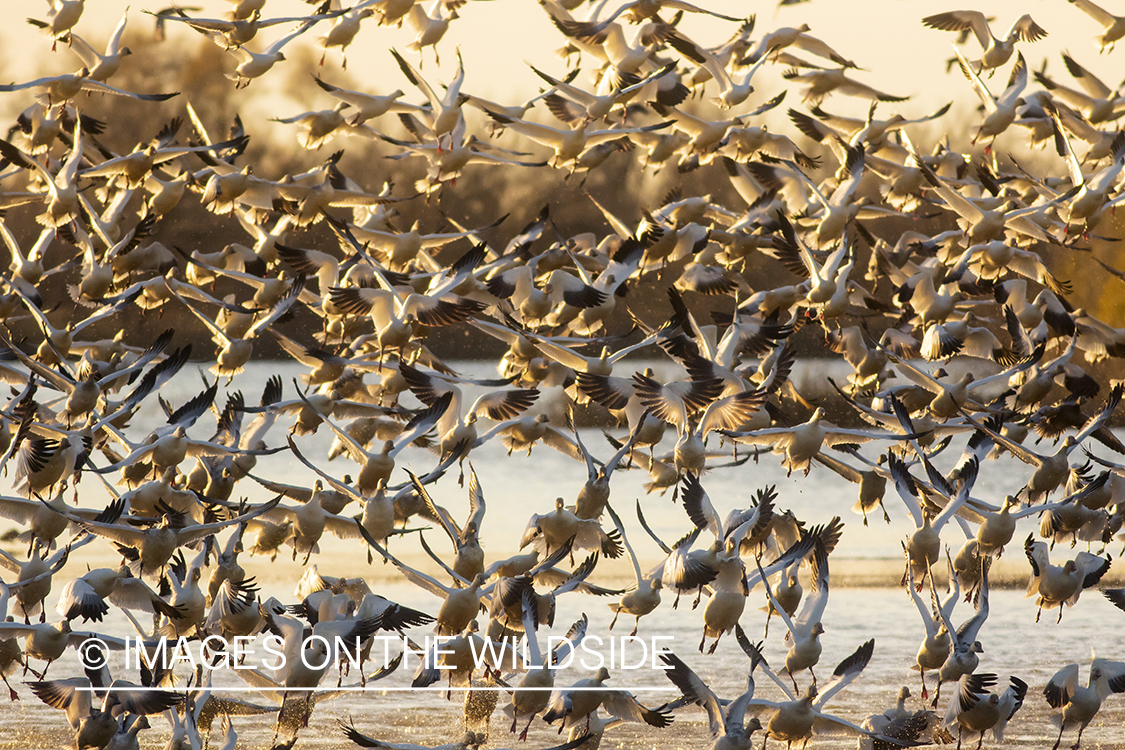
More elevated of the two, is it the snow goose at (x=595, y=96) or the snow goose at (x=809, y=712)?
the snow goose at (x=595, y=96)

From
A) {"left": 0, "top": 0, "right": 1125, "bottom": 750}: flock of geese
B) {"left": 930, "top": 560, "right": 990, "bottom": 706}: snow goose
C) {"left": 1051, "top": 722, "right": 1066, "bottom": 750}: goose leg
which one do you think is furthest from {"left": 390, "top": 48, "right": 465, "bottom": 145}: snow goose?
{"left": 1051, "top": 722, "right": 1066, "bottom": 750}: goose leg

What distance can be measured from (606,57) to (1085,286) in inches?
512

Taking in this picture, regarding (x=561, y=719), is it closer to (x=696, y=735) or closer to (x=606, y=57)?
(x=696, y=735)

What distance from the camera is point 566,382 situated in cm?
996

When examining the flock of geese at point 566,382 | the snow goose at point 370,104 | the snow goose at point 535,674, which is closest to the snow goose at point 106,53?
the flock of geese at point 566,382

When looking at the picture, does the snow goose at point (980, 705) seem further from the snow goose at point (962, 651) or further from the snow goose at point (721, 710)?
the snow goose at point (721, 710)

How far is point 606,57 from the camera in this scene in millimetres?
11109

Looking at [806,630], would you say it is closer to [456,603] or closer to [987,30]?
[456,603]

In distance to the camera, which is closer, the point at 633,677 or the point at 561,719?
the point at 561,719

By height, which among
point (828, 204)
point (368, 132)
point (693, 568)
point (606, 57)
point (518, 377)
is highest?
point (606, 57)

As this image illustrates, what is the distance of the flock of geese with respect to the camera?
8.05m

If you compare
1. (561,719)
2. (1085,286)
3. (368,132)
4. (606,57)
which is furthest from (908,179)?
(1085,286)

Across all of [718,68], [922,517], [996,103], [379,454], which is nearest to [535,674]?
[379,454]

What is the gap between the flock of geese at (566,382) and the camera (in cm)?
805
